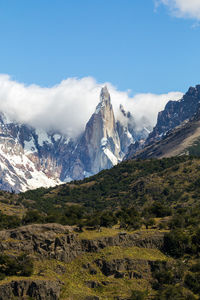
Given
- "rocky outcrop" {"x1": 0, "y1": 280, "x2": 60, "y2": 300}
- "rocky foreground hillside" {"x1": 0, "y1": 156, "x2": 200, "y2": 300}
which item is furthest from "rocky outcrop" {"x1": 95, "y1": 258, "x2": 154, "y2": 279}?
"rocky outcrop" {"x1": 0, "y1": 280, "x2": 60, "y2": 300}

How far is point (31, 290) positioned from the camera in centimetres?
8981

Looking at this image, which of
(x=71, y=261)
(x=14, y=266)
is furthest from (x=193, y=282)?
(x=14, y=266)

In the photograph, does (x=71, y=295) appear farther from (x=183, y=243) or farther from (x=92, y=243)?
(x=183, y=243)

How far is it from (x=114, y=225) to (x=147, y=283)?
35.5 meters

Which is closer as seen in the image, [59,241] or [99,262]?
[99,262]

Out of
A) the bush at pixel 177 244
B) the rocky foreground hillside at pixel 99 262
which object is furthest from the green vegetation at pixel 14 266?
the bush at pixel 177 244

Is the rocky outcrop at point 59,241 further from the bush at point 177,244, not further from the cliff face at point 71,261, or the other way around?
the bush at point 177,244

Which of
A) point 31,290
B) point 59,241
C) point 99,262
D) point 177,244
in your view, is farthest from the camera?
point 177,244

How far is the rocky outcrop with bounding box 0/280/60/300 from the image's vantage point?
88.6m

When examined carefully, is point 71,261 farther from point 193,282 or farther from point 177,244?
point 193,282

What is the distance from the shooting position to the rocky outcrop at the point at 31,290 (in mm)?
88588

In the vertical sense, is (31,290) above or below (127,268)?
below

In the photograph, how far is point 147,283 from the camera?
324 ft

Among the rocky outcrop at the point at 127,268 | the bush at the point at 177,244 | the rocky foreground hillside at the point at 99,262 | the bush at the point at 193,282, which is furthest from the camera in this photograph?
the bush at the point at 177,244
